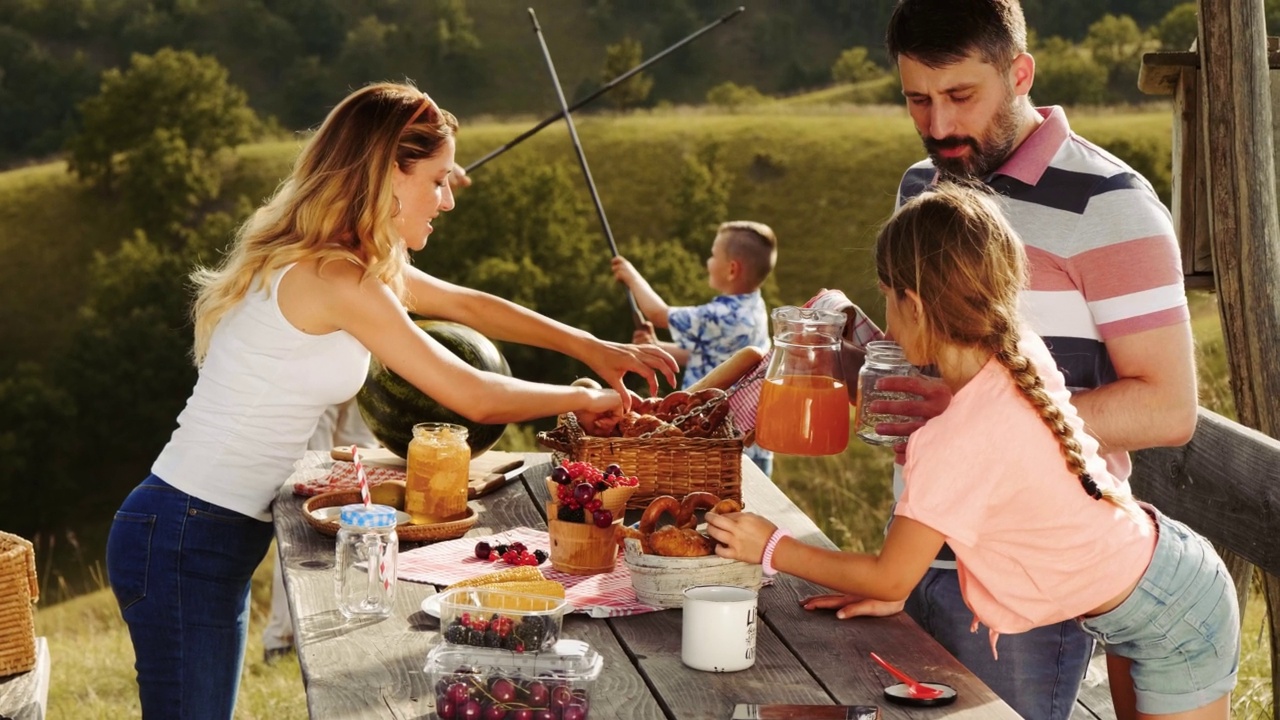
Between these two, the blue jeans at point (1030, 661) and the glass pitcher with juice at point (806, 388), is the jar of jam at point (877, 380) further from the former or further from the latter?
the blue jeans at point (1030, 661)

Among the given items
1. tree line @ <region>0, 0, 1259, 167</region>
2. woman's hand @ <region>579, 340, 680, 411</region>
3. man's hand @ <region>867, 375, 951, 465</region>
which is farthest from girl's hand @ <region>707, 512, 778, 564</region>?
tree line @ <region>0, 0, 1259, 167</region>

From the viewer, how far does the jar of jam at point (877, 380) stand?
2367 mm

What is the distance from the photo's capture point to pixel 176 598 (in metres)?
2.61

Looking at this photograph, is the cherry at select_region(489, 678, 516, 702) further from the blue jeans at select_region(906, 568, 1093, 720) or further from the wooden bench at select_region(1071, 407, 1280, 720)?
the wooden bench at select_region(1071, 407, 1280, 720)

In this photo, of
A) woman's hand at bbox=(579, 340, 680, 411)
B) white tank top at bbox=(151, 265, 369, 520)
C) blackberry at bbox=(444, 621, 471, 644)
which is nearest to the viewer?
blackberry at bbox=(444, 621, 471, 644)

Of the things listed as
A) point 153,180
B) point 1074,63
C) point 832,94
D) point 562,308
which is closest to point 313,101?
point 153,180

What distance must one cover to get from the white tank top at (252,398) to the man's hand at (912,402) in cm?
110

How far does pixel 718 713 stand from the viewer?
5.93ft

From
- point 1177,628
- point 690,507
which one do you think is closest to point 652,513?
point 690,507

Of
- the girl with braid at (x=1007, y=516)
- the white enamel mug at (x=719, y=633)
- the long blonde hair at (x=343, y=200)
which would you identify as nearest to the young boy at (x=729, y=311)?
the long blonde hair at (x=343, y=200)

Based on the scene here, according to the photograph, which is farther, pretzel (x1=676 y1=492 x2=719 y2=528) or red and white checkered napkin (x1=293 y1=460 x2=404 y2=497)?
red and white checkered napkin (x1=293 y1=460 x2=404 y2=497)

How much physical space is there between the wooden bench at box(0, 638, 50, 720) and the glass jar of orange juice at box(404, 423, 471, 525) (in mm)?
1158

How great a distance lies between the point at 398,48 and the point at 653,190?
11171 millimetres

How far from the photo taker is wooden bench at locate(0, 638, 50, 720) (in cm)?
309
